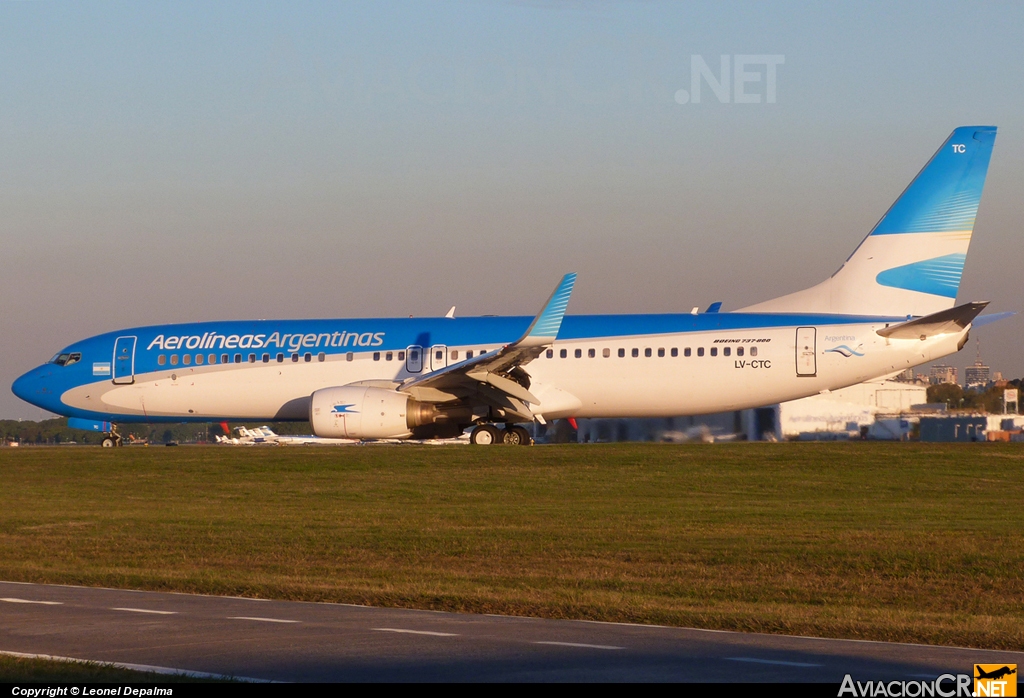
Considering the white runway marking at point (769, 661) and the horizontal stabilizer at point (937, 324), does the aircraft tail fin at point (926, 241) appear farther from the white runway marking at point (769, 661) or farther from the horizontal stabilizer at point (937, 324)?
the white runway marking at point (769, 661)

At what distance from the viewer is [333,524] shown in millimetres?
20781

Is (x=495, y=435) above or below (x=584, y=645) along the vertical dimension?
above

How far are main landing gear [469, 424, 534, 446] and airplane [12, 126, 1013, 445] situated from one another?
45mm

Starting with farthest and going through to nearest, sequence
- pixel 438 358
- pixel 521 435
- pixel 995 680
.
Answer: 1. pixel 521 435
2. pixel 438 358
3. pixel 995 680

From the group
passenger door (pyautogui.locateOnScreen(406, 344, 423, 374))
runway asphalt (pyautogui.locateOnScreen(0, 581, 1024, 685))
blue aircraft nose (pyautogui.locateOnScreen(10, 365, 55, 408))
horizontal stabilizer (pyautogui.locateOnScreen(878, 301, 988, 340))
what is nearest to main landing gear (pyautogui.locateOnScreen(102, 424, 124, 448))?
blue aircraft nose (pyautogui.locateOnScreen(10, 365, 55, 408))

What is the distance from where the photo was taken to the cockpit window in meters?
35.8

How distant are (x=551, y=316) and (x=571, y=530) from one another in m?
9.78

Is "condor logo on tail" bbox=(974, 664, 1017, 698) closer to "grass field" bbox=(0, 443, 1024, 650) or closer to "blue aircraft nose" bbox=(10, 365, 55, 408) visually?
"grass field" bbox=(0, 443, 1024, 650)

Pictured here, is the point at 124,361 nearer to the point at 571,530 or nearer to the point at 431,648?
the point at 571,530

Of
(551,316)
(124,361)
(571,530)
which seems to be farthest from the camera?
(124,361)

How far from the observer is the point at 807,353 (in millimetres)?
30484

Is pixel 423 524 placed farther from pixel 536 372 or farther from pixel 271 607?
pixel 536 372

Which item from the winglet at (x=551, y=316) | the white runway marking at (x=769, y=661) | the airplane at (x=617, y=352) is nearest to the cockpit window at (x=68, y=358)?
the airplane at (x=617, y=352)
